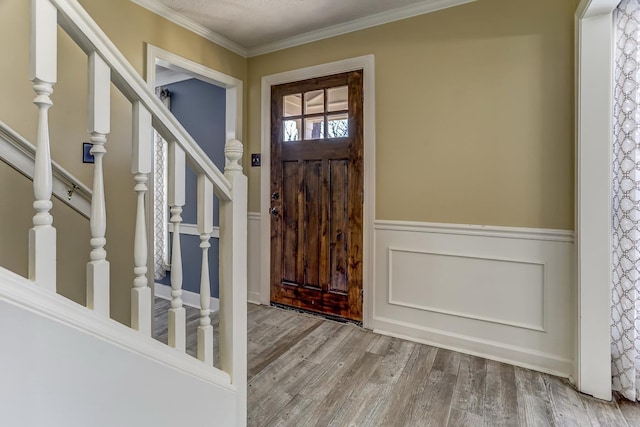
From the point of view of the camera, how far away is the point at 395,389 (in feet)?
6.04

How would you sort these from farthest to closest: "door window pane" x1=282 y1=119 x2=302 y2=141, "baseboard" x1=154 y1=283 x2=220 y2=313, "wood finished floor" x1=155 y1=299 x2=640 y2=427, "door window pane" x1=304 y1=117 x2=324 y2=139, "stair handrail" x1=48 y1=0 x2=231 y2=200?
"baseboard" x1=154 y1=283 x2=220 y2=313 < "door window pane" x1=282 y1=119 x2=302 y2=141 < "door window pane" x1=304 y1=117 x2=324 y2=139 < "wood finished floor" x1=155 y1=299 x2=640 y2=427 < "stair handrail" x1=48 y1=0 x2=231 y2=200

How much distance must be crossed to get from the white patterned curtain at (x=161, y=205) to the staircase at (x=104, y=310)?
2536 millimetres

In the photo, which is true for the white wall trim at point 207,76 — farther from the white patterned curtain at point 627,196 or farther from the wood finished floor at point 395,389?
Answer: the white patterned curtain at point 627,196

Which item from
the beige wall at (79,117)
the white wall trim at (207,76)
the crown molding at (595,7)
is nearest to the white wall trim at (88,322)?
the beige wall at (79,117)

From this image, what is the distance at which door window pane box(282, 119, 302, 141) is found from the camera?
2.97 meters

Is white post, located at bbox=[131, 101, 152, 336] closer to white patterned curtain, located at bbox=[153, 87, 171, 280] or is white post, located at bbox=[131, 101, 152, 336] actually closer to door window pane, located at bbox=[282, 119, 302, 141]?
door window pane, located at bbox=[282, 119, 302, 141]

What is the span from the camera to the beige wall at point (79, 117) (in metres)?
1.73

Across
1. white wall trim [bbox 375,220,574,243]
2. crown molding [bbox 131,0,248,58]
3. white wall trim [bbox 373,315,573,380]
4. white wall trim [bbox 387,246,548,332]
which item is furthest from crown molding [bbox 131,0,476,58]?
white wall trim [bbox 373,315,573,380]

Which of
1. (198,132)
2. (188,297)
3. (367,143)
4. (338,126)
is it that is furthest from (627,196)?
(188,297)

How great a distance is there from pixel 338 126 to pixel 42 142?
2228mm

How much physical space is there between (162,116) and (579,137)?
6.82 ft

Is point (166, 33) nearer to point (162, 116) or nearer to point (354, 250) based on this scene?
point (162, 116)

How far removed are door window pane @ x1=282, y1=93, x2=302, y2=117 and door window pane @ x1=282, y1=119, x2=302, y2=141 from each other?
7cm

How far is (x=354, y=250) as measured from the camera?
273 cm
